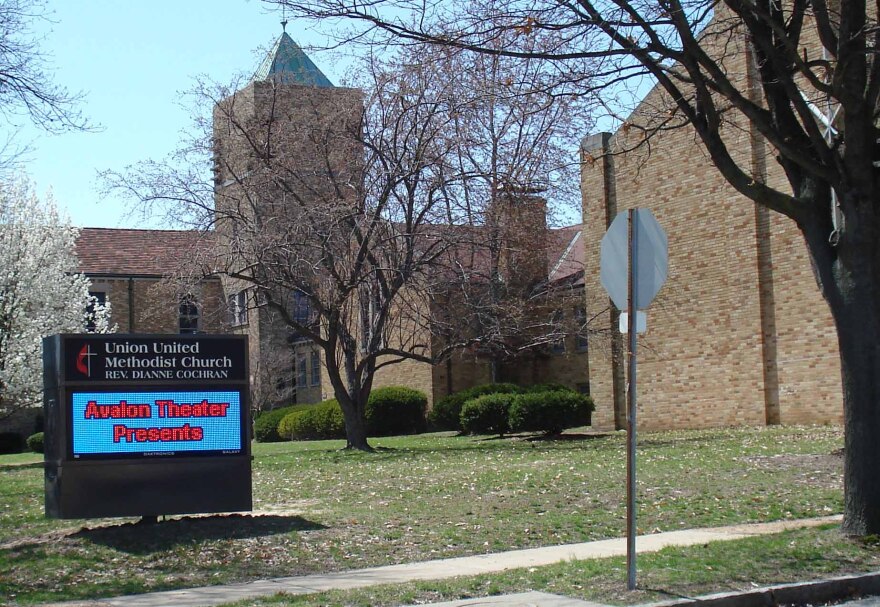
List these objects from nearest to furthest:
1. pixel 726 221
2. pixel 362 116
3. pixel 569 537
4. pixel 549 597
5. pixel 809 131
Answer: pixel 549 597 < pixel 809 131 < pixel 569 537 < pixel 362 116 < pixel 726 221

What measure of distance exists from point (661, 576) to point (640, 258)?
2.58 m

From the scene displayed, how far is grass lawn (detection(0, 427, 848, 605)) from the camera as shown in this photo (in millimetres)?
10188

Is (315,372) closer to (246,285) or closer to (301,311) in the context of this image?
(301,311)

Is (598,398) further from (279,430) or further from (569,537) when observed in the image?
(569,537)

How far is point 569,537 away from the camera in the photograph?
37.6ft

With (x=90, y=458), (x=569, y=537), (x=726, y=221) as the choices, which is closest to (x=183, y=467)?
(x=90, y=458)

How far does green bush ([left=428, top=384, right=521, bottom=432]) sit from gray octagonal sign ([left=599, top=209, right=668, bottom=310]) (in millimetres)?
25956

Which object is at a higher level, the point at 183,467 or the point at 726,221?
the point at 726,221

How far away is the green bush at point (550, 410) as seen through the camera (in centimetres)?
2853

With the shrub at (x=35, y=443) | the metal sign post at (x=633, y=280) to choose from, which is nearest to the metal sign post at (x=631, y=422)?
the metal sign post at (x=633, y=280)

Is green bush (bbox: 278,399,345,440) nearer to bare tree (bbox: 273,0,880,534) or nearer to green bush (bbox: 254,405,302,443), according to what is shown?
green bush (bbox: 254,405,302,443)

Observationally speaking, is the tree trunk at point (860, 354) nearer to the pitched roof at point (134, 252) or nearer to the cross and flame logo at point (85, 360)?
the cross and flame logo at point (85, 360)

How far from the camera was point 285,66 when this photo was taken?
28.4 meters

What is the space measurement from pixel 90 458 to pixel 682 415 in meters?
19.2
